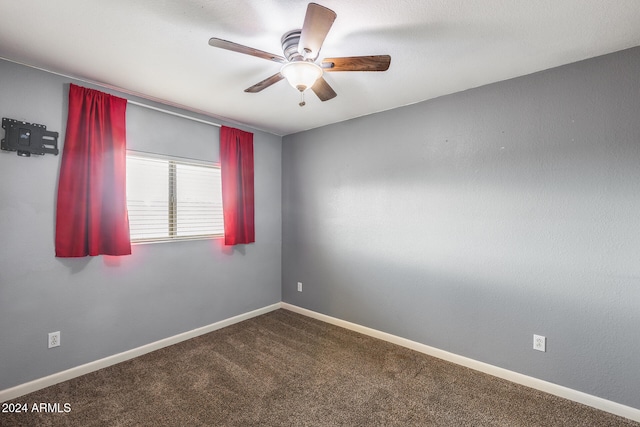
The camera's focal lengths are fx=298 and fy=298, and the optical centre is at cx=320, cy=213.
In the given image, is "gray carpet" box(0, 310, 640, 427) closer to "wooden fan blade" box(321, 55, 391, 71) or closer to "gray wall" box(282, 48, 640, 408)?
"gray wall" box(282, 48, 640, 408)

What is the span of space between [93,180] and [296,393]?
2.35 m

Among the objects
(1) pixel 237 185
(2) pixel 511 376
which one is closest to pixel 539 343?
(2) pixel 511 376

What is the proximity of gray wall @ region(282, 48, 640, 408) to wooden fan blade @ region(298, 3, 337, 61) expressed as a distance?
166cm

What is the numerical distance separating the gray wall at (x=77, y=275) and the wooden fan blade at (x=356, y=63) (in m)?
2.01

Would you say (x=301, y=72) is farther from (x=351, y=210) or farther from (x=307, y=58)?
(x=351, y=210)

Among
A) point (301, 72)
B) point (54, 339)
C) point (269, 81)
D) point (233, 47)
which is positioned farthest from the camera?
point (54, 339)

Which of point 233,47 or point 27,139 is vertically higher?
point 233,47

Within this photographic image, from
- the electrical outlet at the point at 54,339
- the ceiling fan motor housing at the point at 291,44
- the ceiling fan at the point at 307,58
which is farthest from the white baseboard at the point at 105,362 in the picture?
the ceiling fan motor housing at the point at 291,44

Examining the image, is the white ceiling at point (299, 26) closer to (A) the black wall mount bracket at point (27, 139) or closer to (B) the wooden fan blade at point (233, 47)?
(B) the wooden fan blade at point (233, 47)

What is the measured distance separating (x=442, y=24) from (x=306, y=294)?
320cm

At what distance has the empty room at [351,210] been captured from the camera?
1.85 m

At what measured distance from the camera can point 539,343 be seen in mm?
2305

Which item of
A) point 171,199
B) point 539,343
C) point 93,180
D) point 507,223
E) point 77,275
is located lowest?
point 539,343

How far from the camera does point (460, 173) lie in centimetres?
270
